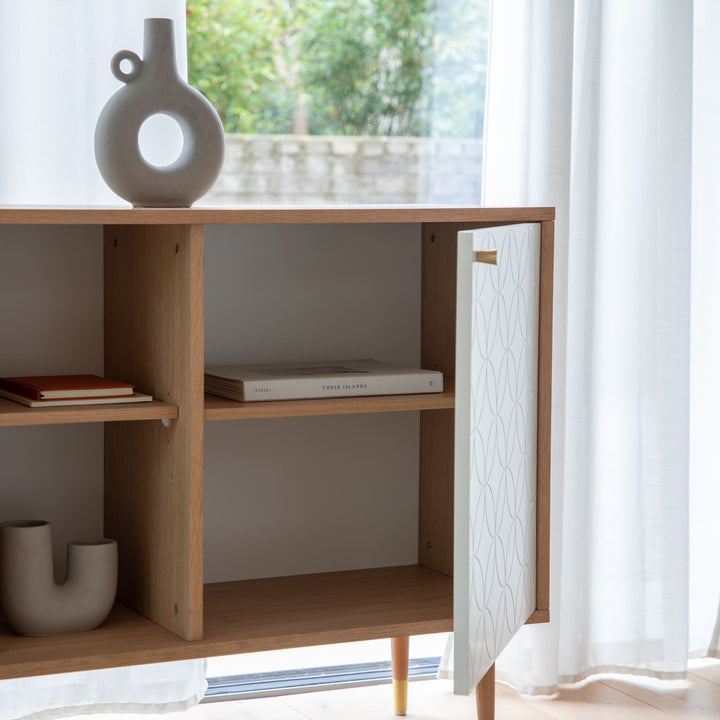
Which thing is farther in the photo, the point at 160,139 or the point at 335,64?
the point at 335,64

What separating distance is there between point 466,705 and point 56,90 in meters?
1.28

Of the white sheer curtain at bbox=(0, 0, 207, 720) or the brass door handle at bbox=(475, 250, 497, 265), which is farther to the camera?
the white sheer curtain at bbox=(0, 0, 207, 720)

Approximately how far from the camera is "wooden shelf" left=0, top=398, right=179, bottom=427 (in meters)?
1.43

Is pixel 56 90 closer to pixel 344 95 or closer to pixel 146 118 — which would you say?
pixel 146 118

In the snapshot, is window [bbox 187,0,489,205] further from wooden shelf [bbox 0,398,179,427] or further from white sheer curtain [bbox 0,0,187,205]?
wooden shelf [bbox 0,398,179,427]

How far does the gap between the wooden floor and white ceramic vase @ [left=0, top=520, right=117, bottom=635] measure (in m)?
0.43

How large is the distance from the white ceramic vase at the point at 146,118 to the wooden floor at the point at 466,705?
3.05ft

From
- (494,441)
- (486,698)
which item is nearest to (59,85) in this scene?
(494,441)

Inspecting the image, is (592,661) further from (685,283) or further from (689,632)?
(685,283)

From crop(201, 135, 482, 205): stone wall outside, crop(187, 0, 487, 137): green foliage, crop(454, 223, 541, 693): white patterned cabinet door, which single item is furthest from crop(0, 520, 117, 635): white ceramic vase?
crop(187, 0, 487, 137): green foliage

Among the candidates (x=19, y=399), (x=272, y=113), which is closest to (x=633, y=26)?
(x=272, y=113)

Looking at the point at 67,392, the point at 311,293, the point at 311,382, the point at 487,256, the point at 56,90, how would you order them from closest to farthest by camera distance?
the point at 487,256
the point at 67,392
the point at 311,382
the point at 56,90
the point at 311,293

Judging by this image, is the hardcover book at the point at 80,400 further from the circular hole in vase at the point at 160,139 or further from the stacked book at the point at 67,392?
the circular hole in vase at the point at 160,139

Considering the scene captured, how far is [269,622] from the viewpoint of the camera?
5.42 ft
